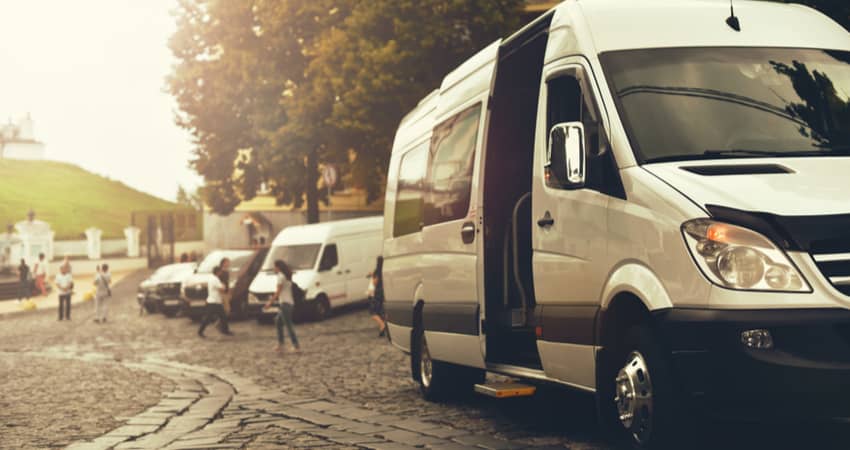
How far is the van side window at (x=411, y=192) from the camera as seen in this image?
1241 centimetres

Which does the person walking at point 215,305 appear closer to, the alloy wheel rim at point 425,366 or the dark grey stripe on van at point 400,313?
the dark grey stripe on van at point 400,313

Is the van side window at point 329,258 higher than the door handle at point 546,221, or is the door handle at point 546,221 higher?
the van side window at point 329,258

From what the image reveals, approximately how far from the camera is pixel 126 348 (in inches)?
942

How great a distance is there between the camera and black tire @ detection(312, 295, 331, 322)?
3014 centimetres

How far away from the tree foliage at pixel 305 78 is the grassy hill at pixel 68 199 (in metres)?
8.04

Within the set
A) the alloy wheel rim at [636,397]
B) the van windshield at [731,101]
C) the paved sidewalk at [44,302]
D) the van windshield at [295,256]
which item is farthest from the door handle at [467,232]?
the paved sidewalk at [44,302]

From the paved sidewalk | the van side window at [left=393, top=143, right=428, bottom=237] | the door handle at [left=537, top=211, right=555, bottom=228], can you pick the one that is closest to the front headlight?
the door handle at [left=537, top=211, right=555, bottom=228]

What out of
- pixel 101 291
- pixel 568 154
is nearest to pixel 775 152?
pixel 568 154

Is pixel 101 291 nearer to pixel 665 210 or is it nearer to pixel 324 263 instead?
pixel 324 263

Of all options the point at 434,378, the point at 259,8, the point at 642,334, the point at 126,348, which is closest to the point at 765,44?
the point at 642,334

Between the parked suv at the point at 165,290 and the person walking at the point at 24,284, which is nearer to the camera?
the parked suv at the point at 165,290

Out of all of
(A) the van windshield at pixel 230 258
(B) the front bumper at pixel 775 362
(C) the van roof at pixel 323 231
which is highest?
(C) the van roof at pixel 323 231

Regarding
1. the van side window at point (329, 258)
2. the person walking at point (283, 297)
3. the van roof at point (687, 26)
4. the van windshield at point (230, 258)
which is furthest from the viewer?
the van windshield at point (230, 258)

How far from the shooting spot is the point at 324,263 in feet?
101
